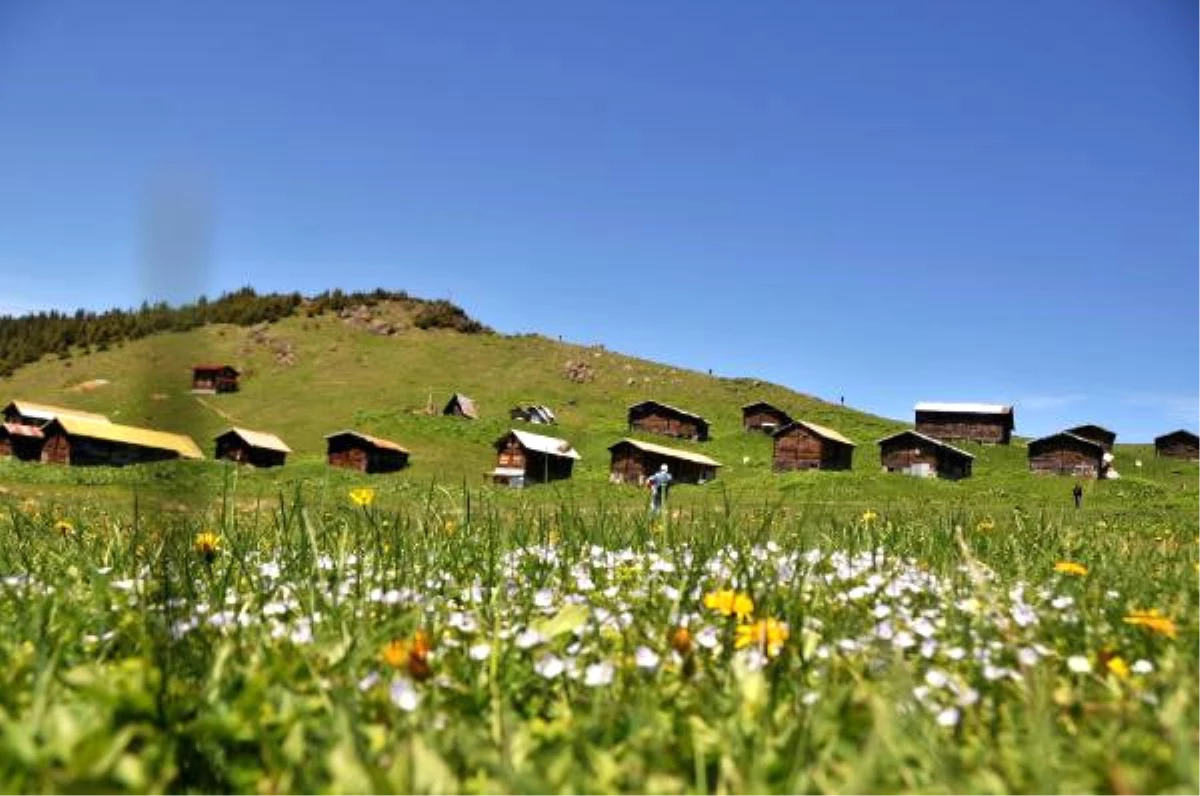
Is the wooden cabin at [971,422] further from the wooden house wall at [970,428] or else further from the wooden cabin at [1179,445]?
the wooden cabin at [1179,445]

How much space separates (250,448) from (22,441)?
795 inches

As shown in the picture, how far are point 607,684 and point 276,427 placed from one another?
330ft

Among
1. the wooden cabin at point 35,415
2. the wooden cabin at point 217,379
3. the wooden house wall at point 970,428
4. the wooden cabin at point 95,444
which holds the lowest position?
the wooden cabin at point 95,444

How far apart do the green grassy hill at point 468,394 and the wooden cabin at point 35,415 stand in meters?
4.35

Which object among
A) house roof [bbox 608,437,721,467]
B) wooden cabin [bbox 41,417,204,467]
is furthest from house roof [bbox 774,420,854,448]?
wooden cabin [bbox 41,417,204,467]

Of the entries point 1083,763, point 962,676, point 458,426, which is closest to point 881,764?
point 1083,763

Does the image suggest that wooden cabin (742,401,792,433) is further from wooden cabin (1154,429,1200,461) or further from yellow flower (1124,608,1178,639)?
yellow flower (1124,608,1178,639)

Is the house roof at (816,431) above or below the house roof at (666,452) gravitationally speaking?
above

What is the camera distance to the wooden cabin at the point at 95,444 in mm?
71375

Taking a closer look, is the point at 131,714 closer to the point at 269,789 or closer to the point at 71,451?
the point at 269,789

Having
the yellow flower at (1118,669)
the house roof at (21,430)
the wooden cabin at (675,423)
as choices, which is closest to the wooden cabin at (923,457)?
the wooden cabin at (675,423)

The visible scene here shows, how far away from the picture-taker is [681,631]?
3.15 metres

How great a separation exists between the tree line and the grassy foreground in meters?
124

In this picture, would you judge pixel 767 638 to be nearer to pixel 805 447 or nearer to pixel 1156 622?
pixel 1156 622
